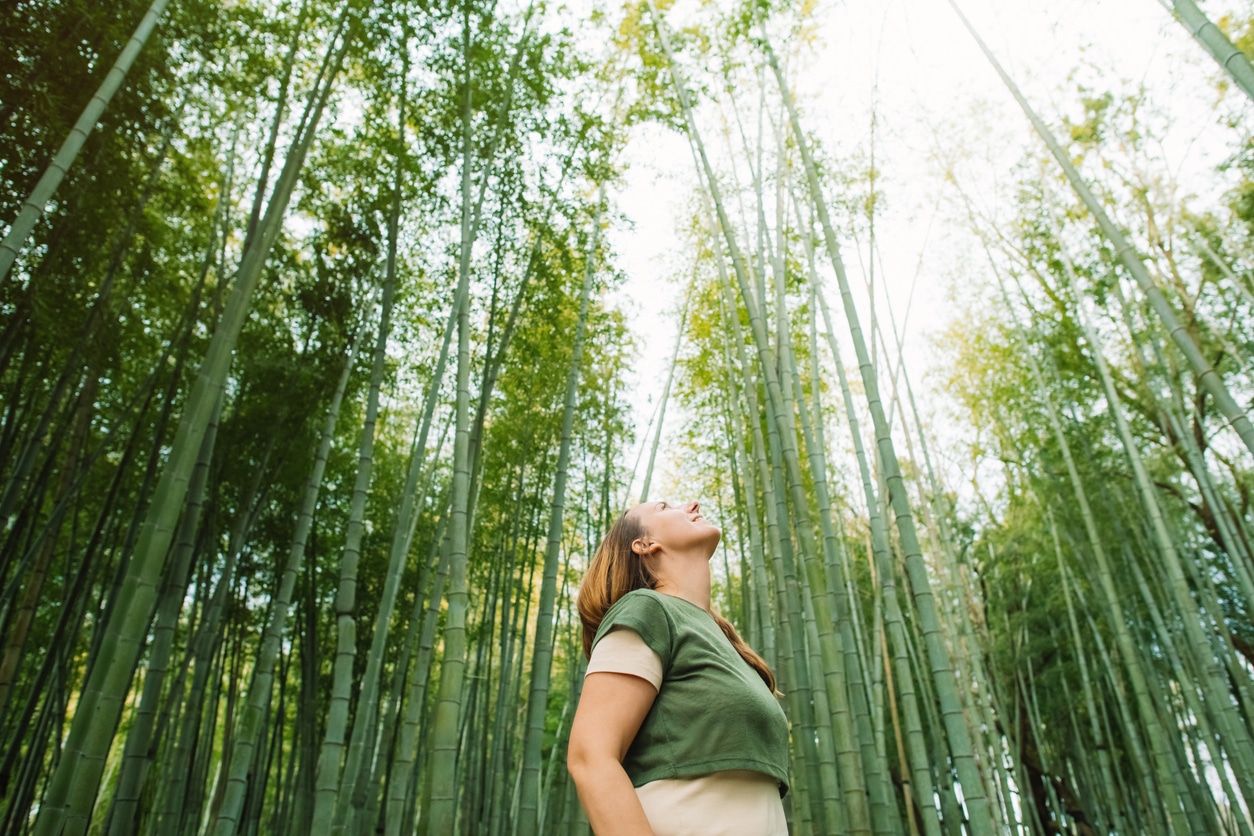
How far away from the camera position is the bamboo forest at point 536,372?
291cm

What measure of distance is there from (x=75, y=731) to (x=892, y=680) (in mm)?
7054

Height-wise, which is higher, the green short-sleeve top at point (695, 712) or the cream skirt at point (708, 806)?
the green short-sleeve top at point (695, 712)

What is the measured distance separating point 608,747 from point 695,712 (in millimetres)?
119

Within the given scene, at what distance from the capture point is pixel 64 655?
170 inches

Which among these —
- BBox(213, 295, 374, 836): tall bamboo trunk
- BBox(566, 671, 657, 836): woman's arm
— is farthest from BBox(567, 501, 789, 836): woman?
BBox(213, 295, 374, 836): tall bamboo trunk

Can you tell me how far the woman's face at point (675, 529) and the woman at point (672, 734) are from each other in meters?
0.17

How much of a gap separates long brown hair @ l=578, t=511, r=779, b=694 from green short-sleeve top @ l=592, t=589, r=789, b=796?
167 mm

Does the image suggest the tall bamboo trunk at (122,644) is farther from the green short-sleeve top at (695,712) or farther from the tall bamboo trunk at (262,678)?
the green short-sleeve top at (695,712)

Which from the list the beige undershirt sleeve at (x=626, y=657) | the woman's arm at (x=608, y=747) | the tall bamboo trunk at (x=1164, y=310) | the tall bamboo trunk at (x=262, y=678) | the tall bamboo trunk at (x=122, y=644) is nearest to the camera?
the woman's arm at (x=608, y=747)

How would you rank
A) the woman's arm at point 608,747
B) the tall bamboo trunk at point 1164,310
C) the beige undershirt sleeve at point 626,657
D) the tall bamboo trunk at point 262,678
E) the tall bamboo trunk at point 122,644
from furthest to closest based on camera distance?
1. the tall bamboo trunk at point 262,678
2. the tall bamboo trunk at point 1164,310
3. the tall bamboo trunk at point 122,644
4. the beige undershirt sleeve at point 626,657
5. the woman's arm at point 608,747

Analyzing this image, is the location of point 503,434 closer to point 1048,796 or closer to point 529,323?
point 529,323

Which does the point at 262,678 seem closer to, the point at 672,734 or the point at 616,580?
the point at 616,580

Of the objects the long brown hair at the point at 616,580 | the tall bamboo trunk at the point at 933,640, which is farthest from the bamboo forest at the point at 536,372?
the long brown hair at the point at 616,580

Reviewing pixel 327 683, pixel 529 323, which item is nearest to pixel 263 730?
pixel 327 683
